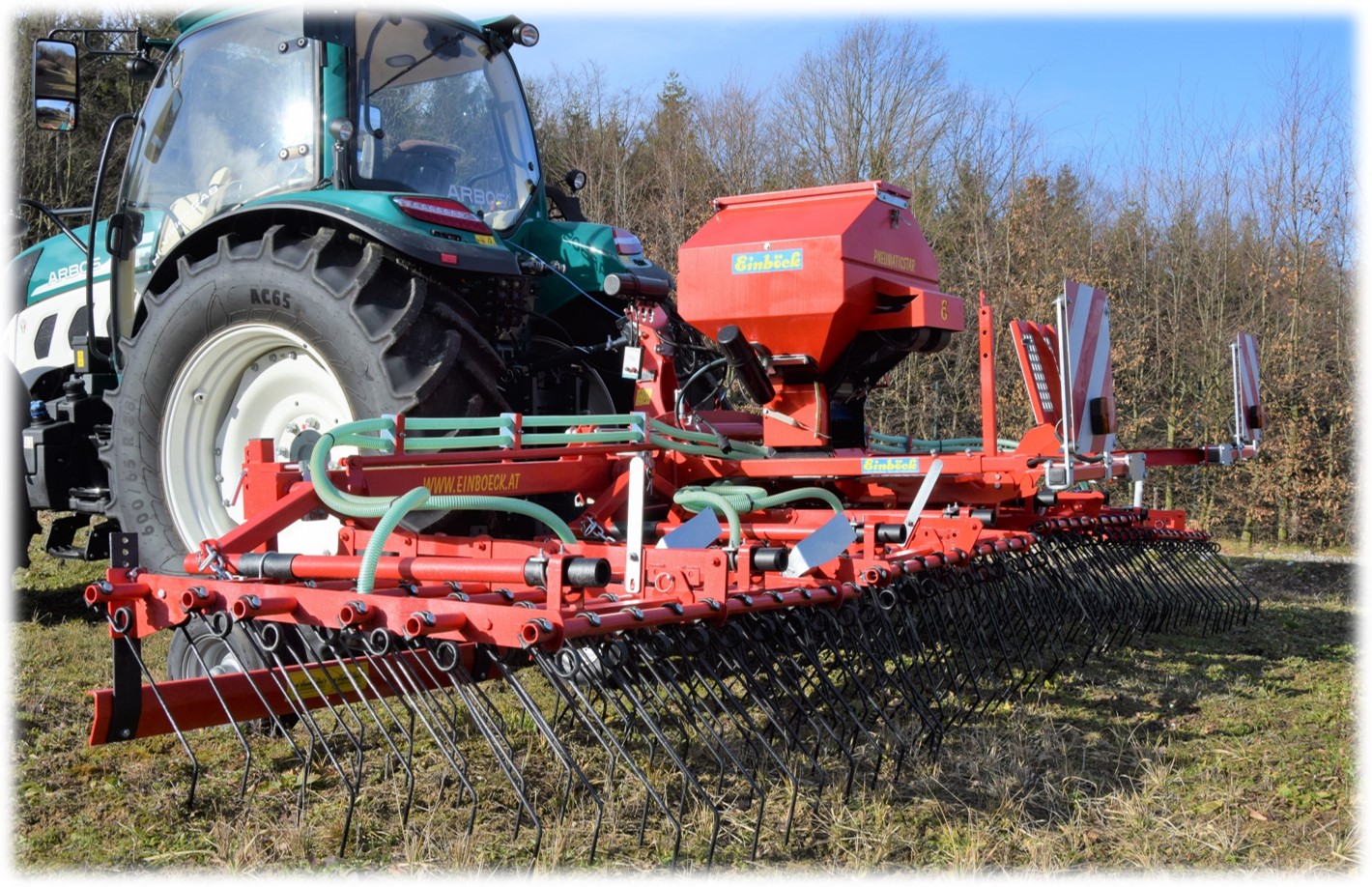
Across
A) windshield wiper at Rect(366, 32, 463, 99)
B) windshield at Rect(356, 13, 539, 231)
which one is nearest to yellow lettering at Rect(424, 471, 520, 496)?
windshield at Rect(356, 13, 539, 231)

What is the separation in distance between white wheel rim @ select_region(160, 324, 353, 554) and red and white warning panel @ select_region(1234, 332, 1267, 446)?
3.59 m

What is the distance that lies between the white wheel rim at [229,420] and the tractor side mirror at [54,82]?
1.16 meters

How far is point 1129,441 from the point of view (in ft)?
39.9

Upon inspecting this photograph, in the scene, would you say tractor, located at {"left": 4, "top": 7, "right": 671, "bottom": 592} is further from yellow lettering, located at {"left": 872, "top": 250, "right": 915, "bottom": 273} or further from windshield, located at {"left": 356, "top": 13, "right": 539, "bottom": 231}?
yellow lettering, located at {"left": 872, "top": 250, "right": 915, "bottom": 273}

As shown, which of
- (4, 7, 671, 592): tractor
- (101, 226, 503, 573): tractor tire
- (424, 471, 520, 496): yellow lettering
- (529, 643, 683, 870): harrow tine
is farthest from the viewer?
(4, 7, 671, 592): tractor

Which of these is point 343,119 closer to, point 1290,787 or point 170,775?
point 170,775

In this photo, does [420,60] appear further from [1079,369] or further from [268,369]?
[1079,369]

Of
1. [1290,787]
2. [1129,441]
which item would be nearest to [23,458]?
[1290,787]

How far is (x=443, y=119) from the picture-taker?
4621 mm

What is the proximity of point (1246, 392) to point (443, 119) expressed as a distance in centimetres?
354

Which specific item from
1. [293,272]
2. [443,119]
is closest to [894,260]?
[443,119]

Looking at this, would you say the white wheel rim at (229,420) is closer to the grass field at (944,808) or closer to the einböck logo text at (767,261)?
the grass field at (944,808)

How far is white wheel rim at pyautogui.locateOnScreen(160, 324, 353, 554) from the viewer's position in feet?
12.5

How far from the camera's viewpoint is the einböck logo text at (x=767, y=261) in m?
4.37
